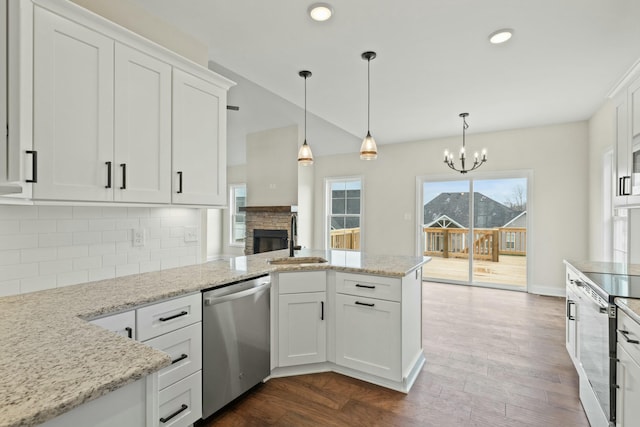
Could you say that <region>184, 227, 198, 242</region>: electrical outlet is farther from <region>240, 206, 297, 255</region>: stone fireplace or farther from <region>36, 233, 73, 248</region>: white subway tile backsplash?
<region>240, 206, 297, 255</region>: stone fireplace

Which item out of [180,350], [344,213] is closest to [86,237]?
[180,350]

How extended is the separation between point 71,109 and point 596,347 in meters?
3.13

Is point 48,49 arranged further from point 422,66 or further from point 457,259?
point 457,259

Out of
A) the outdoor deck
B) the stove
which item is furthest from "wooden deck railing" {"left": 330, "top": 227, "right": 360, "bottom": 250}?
the stove

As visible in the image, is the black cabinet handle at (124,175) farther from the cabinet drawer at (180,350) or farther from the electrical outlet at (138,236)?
the cabinet drawer at (180,350)

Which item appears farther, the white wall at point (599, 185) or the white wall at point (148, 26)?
the white wall at point (599, 185)

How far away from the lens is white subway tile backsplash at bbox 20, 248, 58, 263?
1696 millimetres

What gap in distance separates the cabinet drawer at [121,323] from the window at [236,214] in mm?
7039

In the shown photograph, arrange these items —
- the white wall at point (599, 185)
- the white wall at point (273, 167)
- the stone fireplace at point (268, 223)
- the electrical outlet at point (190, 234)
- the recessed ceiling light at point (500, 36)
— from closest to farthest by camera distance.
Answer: the recessed ceiling light at point (500, 36) → the electrical outlet at point (190, 234) → the white wall at point (599, 185) → the white wall at point (273, 167) → the stone fireplace at point (268, 223)

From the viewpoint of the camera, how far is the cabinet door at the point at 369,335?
7.50 feet

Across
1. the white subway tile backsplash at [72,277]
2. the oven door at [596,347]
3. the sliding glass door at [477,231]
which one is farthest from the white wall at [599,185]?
the white subway tile backsplash at [72,277]

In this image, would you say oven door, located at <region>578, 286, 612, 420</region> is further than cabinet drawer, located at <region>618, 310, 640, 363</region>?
Yes

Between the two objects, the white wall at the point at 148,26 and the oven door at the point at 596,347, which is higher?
the white wall at the point at 148,26

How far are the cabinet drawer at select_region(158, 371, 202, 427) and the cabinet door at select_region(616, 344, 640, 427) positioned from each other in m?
2.11
